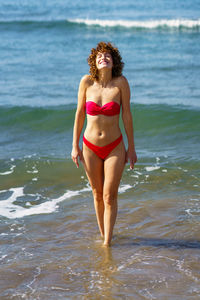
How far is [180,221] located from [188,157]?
9.68ft

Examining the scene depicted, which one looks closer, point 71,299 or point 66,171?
point 71,299

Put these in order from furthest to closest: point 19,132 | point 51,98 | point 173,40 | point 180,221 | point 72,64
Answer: point 173,40 → point 72,64 → point 51,98 → point 19,132 → point 180,221

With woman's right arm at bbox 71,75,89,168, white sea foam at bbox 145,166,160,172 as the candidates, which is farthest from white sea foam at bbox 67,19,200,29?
woman's right arm at bbox 71,75,89,168

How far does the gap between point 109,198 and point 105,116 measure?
92 centimetres

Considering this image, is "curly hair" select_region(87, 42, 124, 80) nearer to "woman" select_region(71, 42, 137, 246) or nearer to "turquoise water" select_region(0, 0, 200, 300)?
"woman" select_region(71, 42, 137, 246)

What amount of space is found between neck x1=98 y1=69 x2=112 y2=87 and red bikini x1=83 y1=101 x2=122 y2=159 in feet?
0.85

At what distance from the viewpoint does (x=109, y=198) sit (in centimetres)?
519

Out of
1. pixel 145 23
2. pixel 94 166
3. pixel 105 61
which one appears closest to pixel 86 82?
pixel 105 61

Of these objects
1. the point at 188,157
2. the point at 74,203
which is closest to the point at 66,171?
the point at 74,203

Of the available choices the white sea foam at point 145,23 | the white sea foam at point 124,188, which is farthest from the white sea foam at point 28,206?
the white sea foam at point 145,23

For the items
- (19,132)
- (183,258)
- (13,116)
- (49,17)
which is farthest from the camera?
(49,17)

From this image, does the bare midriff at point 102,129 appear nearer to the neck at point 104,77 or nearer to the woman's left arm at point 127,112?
the woman's left arm at point 127,112

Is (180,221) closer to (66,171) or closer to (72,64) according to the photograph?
(66,171)

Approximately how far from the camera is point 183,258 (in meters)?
5.17
